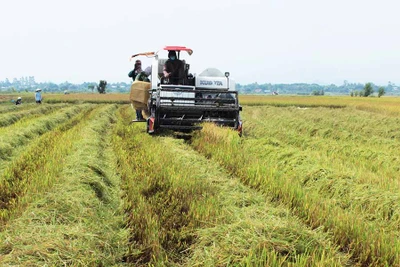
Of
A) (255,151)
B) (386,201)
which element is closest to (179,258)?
(386,201)

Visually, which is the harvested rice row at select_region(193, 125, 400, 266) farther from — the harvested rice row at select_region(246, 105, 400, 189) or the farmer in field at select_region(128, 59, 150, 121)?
the farmer in field at select_region(128, 59, 150, 121)

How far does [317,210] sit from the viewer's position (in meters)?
4.37

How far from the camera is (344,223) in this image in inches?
158

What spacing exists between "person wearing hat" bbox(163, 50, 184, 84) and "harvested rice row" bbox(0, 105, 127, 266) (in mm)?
6079

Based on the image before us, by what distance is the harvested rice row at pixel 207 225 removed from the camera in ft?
10.4

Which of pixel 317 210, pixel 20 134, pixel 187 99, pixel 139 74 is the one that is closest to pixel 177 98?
pixel 187 99

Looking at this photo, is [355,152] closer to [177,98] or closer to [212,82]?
[212,82]

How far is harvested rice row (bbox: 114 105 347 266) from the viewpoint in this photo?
3170 millimetres

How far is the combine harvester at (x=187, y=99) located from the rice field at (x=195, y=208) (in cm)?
198

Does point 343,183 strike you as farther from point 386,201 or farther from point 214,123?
point 214,123

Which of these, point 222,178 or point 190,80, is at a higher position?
point 190,80

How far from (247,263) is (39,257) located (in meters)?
1.65

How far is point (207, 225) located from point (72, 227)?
1.36 meters

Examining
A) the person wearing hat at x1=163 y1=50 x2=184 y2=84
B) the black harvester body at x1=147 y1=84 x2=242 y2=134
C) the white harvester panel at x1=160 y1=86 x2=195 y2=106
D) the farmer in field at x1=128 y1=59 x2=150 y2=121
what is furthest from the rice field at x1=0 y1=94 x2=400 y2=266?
the farmer in field at x1=128 y1=59 x2=150 y2=121
